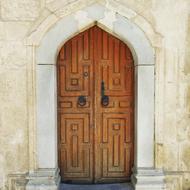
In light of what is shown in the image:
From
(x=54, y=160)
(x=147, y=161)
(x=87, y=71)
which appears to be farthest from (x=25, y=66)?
(x=147, y=161)

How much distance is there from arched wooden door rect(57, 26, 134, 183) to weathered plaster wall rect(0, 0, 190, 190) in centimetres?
51

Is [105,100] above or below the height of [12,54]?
below

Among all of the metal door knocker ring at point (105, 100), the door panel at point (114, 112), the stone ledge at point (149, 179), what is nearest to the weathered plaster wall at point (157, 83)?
the stone ledge at point (149, 179)

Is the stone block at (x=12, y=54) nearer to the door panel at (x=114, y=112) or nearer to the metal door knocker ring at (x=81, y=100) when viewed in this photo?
the metal door knocker ring at (x=81, y=100)

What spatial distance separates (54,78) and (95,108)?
0.75 m

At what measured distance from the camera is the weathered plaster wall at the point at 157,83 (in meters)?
3.78

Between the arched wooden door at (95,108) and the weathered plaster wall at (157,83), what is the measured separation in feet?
1.66

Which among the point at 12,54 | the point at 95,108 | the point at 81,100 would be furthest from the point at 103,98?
the point at 12,54

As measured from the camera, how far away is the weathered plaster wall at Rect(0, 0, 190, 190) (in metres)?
3.78

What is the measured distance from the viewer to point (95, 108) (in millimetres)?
4277

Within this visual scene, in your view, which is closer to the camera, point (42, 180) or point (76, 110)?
point (42, 180)

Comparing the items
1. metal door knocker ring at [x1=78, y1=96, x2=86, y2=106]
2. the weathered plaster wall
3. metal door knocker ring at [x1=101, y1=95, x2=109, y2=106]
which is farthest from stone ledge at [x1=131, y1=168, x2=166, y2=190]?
metal door knocker ring at [x1=78, y1=96, x2=86, y2=106]

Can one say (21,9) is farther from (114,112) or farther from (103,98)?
(114,112)

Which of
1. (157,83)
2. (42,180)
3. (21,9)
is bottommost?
(42,180)
